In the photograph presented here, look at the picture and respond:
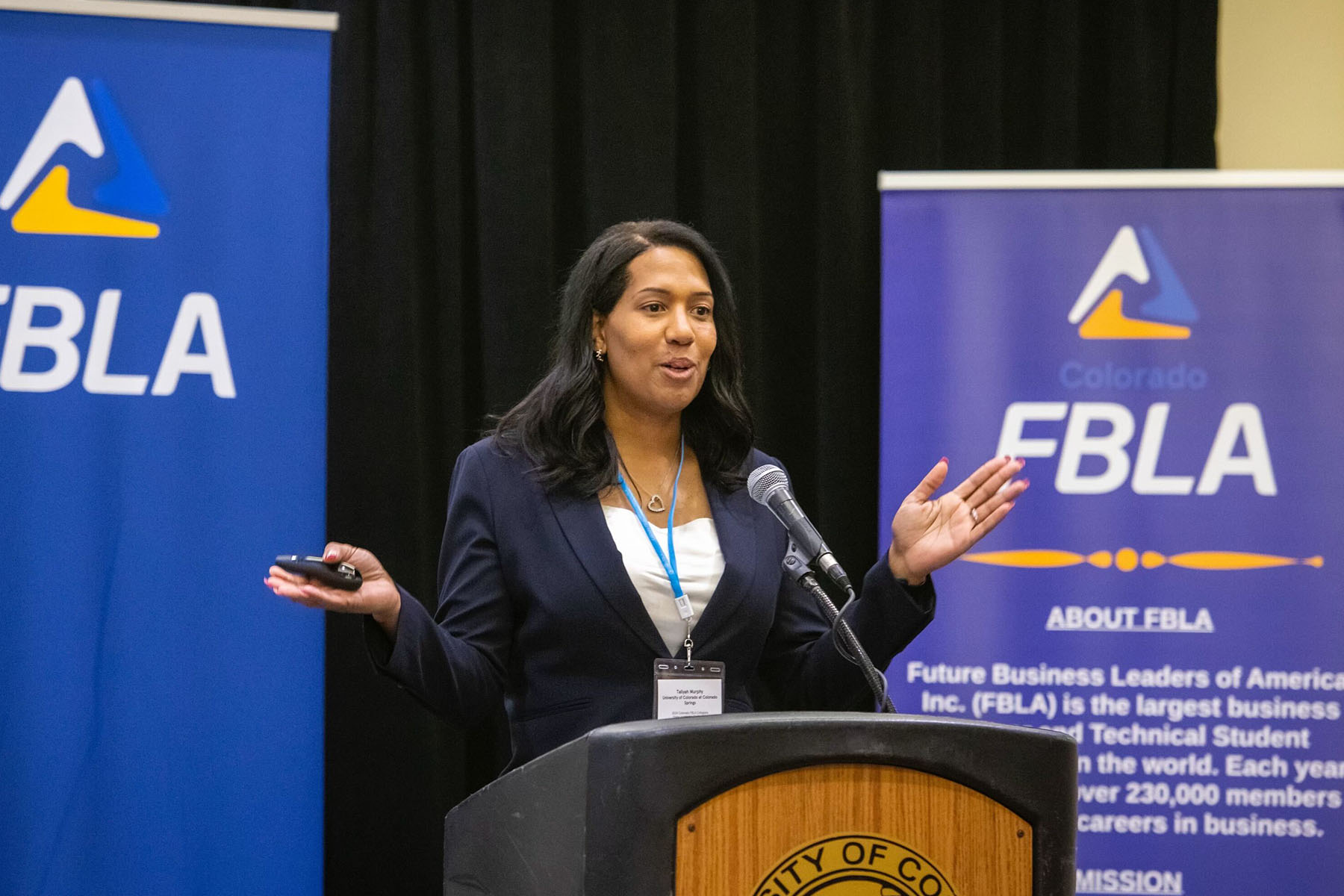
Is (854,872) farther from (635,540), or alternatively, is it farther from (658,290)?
(658,290)

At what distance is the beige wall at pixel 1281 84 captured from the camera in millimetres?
3875

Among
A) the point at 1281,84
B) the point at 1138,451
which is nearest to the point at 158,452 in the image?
the point at 1138,451

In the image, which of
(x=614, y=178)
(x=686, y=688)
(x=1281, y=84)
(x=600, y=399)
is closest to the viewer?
(x=686, y=688)

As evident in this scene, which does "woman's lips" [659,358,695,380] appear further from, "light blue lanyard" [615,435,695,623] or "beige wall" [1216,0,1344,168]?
"beige wall" [1216,0,1344,168]

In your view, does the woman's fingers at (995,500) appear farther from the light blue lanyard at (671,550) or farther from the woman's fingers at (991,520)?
the light blue lanyard at (671,550)

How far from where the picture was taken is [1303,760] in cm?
285

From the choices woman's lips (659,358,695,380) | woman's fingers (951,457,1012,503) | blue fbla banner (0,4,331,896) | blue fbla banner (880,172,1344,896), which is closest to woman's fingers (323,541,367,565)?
woman's lips (659,358,695,380)

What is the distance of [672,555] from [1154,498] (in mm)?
1634

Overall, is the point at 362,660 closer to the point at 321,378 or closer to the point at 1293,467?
the point at 321,378

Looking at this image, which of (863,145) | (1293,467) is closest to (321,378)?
(863,145)

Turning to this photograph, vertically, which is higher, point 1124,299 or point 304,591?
point 1124,299

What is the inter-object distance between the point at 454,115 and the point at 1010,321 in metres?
1.61

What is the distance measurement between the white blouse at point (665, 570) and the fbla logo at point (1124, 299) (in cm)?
155

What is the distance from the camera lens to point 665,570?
1.75 metres
